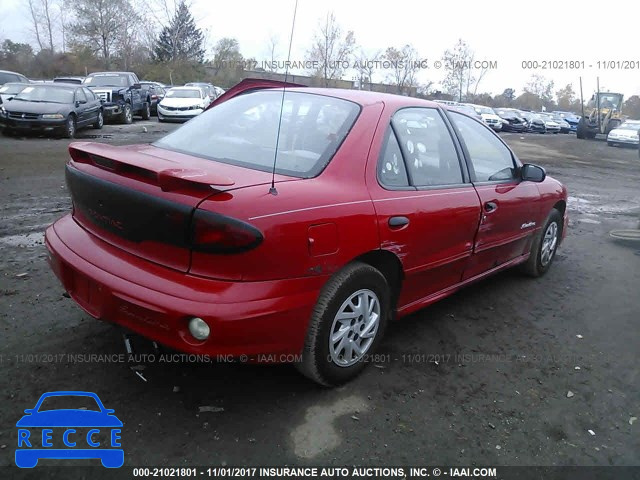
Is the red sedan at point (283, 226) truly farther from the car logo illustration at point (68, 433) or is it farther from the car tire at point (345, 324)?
the car logo illustration at point (68, 433)

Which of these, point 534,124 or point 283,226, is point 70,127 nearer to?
point 283,226

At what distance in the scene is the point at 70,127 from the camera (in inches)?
539

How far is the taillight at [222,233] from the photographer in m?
2.30

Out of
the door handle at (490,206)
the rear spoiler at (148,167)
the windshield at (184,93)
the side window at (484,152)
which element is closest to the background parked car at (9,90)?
the windshield at (184,93)

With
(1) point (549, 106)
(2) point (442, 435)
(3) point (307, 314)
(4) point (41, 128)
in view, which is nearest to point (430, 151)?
(3) point (307, 314)

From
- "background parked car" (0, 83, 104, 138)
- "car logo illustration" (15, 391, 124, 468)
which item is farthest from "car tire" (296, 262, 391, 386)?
"background parked car" (0, 83, 104, 138)

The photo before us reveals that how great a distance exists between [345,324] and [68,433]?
1.42m

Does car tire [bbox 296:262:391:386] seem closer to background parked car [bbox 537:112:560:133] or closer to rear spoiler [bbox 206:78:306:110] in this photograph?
rear spoiler [bbox 206:78:306:110]

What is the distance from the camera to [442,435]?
8.58ft

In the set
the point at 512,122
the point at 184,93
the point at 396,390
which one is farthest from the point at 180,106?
the point at 512,122

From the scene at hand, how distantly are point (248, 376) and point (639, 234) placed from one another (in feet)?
20.8

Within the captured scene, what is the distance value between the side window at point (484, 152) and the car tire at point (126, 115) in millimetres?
16726

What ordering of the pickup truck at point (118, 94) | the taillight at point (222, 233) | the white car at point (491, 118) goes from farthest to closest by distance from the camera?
the white car at point (491, 118), the pickup truck at point (118, 94), the taillight at point (222, 233)

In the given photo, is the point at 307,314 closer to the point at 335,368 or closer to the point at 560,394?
the point at 335,368
